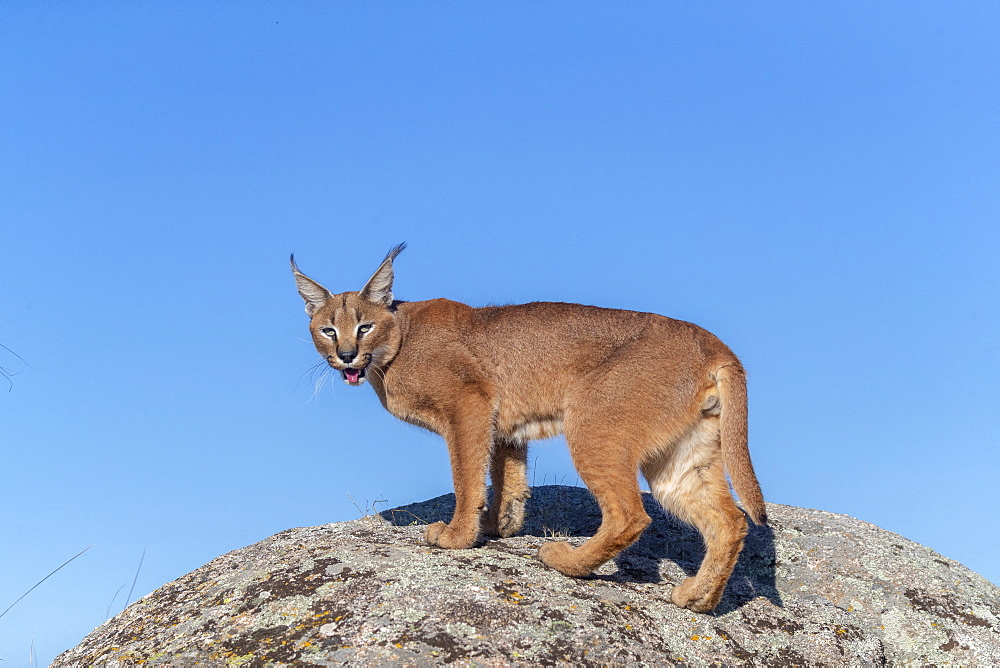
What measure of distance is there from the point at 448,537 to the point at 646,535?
2.00 metres

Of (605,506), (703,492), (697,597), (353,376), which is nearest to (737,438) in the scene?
(703,492)

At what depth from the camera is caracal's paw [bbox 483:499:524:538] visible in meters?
8.06

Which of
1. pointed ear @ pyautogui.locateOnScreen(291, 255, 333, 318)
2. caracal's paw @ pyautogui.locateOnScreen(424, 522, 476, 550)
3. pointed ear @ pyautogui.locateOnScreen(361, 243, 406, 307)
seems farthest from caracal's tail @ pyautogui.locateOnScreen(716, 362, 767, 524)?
pointed ear @ pyautogui.locateOnScreen(291, 255, 333, 318)

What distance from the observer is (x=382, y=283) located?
8.51 m

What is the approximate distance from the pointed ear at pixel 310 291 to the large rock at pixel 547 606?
7.22 feet

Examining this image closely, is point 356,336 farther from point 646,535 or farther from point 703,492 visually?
point 703,492

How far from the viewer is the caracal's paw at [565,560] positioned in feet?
21.3

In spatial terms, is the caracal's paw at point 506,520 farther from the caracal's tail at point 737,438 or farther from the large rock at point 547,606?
the caracal's tail at point 737,438

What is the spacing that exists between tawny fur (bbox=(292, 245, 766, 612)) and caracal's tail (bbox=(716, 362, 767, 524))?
1 centimetres

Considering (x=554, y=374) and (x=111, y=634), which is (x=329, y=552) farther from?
(x=554, y=374)

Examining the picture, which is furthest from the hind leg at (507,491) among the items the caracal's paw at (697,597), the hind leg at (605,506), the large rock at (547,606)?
the caracal's paw at (697,597)

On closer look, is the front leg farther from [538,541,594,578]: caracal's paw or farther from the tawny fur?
[538,541,594,578]: caracal's paw

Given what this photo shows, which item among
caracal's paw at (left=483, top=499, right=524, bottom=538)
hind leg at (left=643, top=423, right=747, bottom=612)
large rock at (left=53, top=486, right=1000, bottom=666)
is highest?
hind leg at (left=643, top=423, right=747, bottom=612)

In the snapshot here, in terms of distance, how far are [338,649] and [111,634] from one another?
82.7 inches
